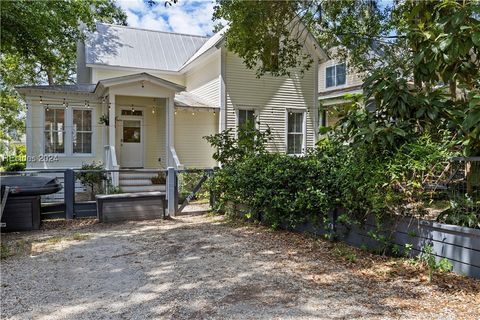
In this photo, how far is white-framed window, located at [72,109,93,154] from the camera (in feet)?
41.2

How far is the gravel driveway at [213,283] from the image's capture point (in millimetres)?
3422

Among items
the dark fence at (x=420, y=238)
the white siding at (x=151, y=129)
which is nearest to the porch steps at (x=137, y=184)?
the white siding at (x=151, y=129)

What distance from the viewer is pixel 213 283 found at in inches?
164

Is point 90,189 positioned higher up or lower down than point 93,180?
lower down

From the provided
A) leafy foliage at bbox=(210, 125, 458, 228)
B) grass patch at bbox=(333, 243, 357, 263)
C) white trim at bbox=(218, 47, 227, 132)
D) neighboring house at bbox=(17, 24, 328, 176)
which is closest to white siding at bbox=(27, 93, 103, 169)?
neighboring house at bbox=(17, 24, 328, 176)

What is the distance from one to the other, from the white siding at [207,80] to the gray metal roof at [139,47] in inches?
48.7

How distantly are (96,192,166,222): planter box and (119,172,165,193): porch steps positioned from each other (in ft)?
11.1

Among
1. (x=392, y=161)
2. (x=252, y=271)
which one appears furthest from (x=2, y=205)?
(x=392, y=161)

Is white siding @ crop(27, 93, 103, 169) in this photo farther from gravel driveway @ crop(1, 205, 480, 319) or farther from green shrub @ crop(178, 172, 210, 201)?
gravel driveway @ crop(1, 205, 480, 319)

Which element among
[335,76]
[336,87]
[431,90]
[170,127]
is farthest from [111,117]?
[335,76]

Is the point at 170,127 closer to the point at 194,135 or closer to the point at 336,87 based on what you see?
the point at 194,135

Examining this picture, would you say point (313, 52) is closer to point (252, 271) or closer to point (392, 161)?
point (392, 161)

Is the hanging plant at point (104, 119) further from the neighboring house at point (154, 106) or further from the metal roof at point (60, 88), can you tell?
the metal roof at point (60, 88)

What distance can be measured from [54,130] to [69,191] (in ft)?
17.5
